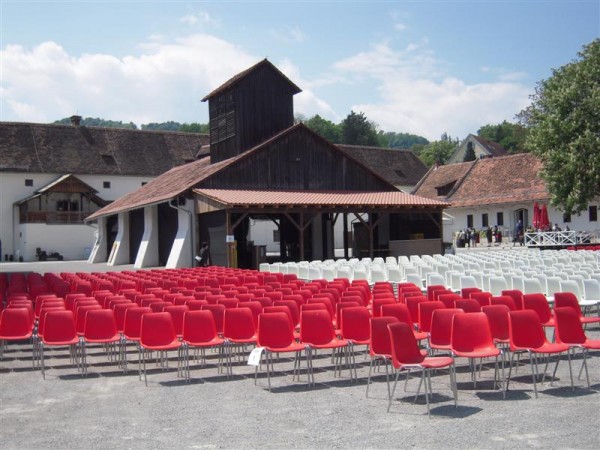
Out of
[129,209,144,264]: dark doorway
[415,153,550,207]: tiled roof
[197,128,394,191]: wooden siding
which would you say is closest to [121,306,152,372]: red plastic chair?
[197,128,394,191]: wooden siding

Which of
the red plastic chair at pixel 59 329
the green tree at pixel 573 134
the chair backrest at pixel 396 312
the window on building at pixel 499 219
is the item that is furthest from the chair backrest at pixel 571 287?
the window on building at pixel 499 219

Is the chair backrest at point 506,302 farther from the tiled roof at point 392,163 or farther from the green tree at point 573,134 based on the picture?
the tiled roof at point 392,163

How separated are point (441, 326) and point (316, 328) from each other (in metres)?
1.56

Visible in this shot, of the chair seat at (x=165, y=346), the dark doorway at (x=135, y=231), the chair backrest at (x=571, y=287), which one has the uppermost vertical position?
the dark doorway at (x=135, y=231)

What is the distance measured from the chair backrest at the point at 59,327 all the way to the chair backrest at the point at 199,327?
160 centimetres

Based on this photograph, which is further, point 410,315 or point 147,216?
point 147,216

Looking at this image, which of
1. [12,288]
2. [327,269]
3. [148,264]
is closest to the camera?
[12,288]

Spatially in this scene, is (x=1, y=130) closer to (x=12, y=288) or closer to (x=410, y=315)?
(x=12, y=288)

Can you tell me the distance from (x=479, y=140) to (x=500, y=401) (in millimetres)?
75941

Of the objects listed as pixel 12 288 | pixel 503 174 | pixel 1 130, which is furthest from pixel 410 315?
pixel 1 130

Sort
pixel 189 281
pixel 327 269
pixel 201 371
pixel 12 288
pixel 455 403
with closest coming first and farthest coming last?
pixel 455 403
pixel 201 371
pixel 12 288
pixel 189 281
pixel 327 269

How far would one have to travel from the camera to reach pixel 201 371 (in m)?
9.09

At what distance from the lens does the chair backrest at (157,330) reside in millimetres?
8828

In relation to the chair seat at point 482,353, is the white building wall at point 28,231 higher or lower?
higher
